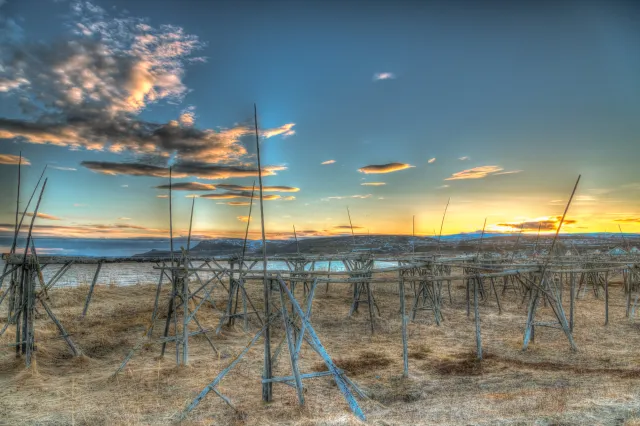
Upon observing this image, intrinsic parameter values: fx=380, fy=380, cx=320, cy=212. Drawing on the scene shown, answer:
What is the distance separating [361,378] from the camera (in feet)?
38.9

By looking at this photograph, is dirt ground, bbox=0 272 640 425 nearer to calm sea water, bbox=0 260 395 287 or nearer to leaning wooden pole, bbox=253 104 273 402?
leaning wooden pole, bbox=253 104 273 402

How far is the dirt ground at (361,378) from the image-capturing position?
8.69 m

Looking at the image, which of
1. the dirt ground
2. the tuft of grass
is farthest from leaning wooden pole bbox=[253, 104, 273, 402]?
the tuft of grass

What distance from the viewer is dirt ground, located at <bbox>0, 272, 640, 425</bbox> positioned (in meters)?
8.69

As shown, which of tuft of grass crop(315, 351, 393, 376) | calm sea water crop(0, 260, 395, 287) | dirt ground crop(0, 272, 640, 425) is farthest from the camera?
calm sea water crop(0, 260, 395, 287)

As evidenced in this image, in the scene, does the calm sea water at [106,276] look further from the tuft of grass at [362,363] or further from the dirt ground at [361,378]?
the tuft of grass at [362,363]

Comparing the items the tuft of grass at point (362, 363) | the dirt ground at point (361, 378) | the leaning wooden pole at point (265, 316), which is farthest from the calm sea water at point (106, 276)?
the leaning wooden pole at point (265, 316)

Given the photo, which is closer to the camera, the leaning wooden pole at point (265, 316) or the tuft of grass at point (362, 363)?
the leaning wooden pole at point (265, 316)

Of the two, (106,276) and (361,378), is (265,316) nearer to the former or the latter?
(361,378)

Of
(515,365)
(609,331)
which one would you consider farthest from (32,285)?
(609,331)

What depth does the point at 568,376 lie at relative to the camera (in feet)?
35.6

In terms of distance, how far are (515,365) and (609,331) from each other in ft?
27.6

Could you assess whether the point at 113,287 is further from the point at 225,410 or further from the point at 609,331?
the point at 609,331

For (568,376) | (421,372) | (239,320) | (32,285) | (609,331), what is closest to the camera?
(568,376)
